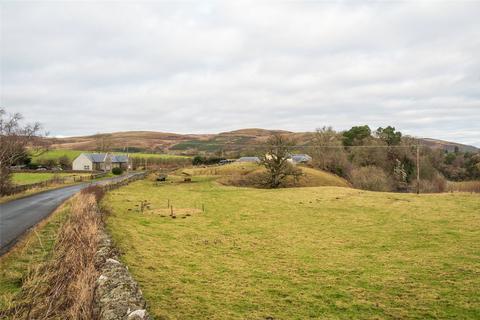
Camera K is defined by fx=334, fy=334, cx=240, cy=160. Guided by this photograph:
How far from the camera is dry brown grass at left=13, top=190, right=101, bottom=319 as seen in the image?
306 inches

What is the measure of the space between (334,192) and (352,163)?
29511 millimetres

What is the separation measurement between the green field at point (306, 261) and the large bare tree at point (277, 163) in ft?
74.0

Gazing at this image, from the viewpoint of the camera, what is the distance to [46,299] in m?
8.81

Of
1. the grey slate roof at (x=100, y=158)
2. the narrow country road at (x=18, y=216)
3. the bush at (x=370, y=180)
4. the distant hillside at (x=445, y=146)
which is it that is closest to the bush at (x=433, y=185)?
the bush at (x=370, y=180)

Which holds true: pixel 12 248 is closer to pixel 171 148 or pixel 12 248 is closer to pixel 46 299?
pixel 46 299

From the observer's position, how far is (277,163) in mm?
51469

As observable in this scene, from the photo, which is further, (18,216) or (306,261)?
(18,216)

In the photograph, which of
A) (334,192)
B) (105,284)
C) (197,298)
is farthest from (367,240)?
(334,192)

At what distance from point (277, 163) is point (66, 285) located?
4346 centimetres

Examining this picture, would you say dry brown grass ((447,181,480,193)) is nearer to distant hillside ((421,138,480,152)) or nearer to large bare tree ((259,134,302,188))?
large bare tree ((259,134,302,188))

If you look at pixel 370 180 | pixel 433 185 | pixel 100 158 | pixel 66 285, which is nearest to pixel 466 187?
pixel 433 185

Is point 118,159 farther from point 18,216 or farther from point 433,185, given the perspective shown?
point 433,185

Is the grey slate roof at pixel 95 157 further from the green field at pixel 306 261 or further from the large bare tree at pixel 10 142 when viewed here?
the green field at pixel 306 261

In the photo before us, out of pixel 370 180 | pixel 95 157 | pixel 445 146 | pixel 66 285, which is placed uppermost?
pixel 445 146
